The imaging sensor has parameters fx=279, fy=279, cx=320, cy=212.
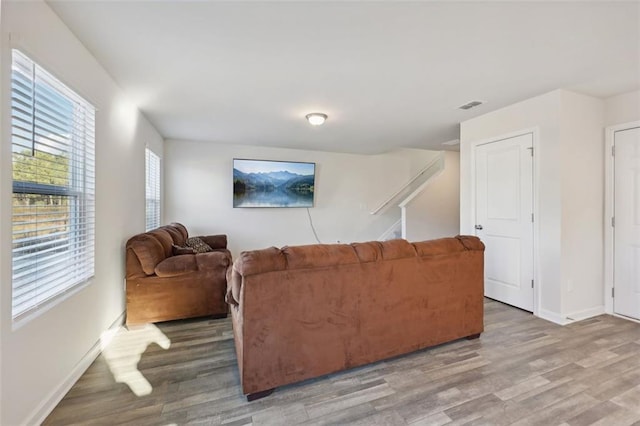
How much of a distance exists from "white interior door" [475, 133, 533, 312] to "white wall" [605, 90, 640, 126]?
0.92 meters

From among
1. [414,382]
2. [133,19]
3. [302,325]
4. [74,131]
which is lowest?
[414,382]

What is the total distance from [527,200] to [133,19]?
152 inches

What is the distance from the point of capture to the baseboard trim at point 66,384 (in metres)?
1.50

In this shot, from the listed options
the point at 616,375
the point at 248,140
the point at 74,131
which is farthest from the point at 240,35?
the point at 616,375

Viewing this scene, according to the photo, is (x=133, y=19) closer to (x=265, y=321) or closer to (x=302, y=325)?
(x=265, y=321)

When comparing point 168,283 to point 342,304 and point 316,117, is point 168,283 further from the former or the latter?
point 316,117

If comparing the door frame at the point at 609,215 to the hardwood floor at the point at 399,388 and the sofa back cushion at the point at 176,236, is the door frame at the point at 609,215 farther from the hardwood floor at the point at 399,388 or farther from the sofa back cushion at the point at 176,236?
the sofa back cushion at the point at 176,236

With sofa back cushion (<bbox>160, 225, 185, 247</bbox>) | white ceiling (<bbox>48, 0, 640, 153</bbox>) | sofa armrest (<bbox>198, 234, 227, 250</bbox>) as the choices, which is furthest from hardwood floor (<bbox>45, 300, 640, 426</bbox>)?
white ceiling (<bbox>48, 0, 640, 153</bbox>)

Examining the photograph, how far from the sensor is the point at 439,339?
225 cm

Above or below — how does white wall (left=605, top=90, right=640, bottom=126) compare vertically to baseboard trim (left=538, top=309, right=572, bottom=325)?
above

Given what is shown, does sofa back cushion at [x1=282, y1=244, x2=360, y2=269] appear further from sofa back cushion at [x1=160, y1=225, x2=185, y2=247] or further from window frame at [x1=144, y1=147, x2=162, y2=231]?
window frame at [x1=144, y1=147, x2=162, y2=231]

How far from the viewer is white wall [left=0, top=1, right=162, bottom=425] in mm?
1316

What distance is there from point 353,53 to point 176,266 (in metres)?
2.50

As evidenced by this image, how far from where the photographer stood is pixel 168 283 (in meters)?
2.74
